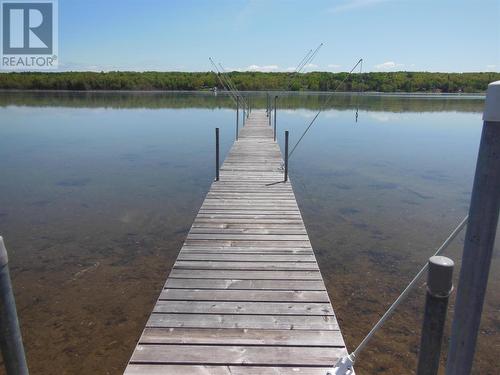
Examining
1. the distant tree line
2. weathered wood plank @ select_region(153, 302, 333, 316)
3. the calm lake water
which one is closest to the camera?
weathered wood plank @ select_region(153, 302, 333, 316)

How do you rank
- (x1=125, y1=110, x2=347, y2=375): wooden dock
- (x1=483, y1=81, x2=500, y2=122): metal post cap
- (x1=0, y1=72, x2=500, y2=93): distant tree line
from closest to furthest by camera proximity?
(x1=483, y1=81, x2=500, y2=122): metal post cap < (x1=125, y1=110, x2=347, y2=375): wooden dock < (x1=0, y1=72, x2=500, y2=93): distant tree line

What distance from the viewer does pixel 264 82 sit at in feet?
264

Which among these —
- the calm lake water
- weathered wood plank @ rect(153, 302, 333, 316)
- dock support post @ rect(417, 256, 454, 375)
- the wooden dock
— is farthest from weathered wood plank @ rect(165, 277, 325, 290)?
dock support post @ rect(417, 256, 454, 375)

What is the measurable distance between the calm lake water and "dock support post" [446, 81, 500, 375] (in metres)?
2.40

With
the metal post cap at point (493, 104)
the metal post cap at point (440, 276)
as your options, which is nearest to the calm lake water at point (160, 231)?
the metal post cap at point (440, 276)

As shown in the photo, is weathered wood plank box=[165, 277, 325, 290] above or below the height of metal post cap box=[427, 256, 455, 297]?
below

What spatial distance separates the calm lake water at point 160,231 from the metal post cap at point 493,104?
3198mm

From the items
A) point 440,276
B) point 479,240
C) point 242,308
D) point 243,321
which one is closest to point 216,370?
point 243,321

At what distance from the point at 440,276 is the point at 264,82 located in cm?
8180

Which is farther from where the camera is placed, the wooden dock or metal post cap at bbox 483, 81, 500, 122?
the wooden dock

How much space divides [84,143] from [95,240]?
516 inches

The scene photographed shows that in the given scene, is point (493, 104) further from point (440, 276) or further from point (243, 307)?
point (243, 307)

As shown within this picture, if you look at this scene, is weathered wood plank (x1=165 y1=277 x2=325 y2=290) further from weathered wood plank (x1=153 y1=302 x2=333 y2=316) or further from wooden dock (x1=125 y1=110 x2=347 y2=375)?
weathered wood plank (x1=153 y1=302 x2=333 y2=316)

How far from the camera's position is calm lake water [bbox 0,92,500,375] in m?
4.48
